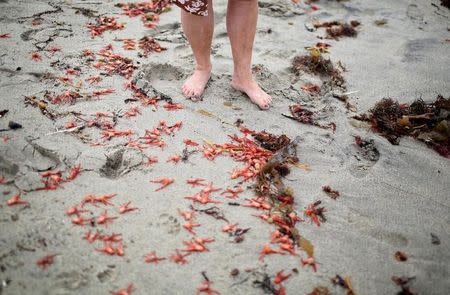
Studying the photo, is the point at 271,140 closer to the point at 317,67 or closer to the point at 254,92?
the point at 254,92

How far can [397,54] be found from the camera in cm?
358

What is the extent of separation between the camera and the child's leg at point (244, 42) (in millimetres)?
2385

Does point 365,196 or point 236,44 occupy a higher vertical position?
point 236,44

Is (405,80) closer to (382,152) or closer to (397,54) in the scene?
(397,54)

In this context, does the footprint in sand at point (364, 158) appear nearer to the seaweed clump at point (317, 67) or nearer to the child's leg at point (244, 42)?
the child's leg at point (244, 42)

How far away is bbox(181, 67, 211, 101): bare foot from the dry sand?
74 millimetres

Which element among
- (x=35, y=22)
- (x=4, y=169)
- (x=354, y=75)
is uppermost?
(x=35, y=22)

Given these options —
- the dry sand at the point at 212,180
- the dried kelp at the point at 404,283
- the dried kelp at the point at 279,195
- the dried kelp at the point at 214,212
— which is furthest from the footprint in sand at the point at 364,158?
the dried kelp at the point at 214,212

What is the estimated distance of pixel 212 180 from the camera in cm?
196

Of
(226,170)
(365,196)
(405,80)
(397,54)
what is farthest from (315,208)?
(397,54)

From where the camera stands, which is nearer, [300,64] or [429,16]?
[300,64]

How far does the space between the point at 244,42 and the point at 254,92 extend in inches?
16.6

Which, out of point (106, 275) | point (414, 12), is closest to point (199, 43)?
point (106, 275)

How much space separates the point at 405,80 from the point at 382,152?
1.23 m
